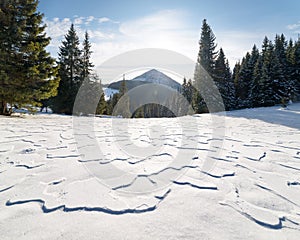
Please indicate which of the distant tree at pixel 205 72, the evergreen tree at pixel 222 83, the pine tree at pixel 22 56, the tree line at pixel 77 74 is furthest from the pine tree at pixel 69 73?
the evergreen tree at pixel 222 83

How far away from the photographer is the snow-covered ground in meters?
1.34

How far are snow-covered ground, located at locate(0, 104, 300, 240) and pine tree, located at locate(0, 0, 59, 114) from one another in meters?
6.74

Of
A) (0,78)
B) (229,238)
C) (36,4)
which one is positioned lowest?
(229,238)

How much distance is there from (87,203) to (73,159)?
1.37 m

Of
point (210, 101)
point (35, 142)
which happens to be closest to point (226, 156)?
point (35, 142)

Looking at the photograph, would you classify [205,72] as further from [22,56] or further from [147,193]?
[147,193]

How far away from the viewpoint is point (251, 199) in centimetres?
175

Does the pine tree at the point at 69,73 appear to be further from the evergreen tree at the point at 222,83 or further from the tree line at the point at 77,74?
the evergreen tree at the point at 222,83

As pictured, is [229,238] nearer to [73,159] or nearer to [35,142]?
[73,159]

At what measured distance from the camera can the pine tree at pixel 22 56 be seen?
823 centimetres

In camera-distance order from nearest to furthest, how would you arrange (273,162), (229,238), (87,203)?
(229,238), (87,203), (273,162)

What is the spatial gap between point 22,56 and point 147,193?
33.3 feet

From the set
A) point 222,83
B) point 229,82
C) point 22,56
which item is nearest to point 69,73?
point 22,56

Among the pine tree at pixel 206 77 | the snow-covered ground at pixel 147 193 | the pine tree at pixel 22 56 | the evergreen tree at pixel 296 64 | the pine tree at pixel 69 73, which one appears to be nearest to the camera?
the snow-covered ground at pixel 147 193
